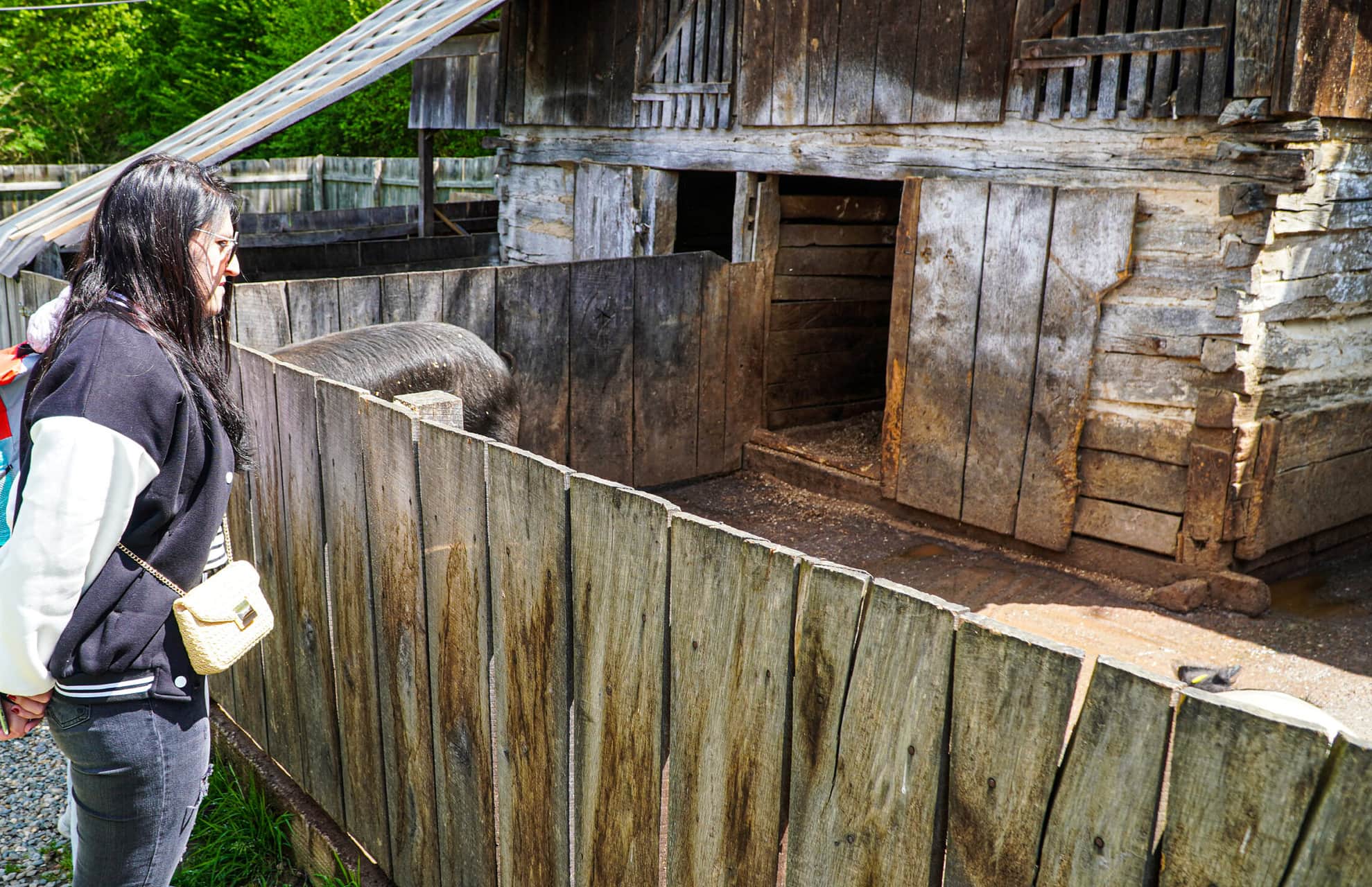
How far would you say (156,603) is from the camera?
2.12 metres

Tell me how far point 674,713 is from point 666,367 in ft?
17.5

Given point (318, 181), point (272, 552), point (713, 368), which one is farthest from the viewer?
point (318, 181)

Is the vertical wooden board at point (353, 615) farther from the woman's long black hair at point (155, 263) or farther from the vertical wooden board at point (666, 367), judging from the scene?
the vertical wooden board at point (666, 367)

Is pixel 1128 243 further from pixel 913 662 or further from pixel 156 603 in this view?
pixel 156 603

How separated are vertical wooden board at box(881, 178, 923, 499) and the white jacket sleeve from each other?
5225mm

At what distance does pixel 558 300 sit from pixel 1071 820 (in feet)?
18.4

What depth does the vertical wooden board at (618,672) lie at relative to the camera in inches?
82.5

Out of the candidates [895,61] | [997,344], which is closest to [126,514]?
[997,344]

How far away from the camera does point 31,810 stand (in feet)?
12.6

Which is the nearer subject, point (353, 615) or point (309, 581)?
point (353, 615)

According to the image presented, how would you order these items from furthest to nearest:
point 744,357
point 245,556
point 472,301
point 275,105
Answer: point 744,357, point 275,105, point 472,301, point 245,556

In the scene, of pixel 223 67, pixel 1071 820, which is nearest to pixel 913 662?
pixel 1071 820

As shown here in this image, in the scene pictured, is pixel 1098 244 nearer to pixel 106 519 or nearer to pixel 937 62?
pixel 937 62

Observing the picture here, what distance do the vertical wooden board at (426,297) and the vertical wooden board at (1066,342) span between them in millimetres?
3349
